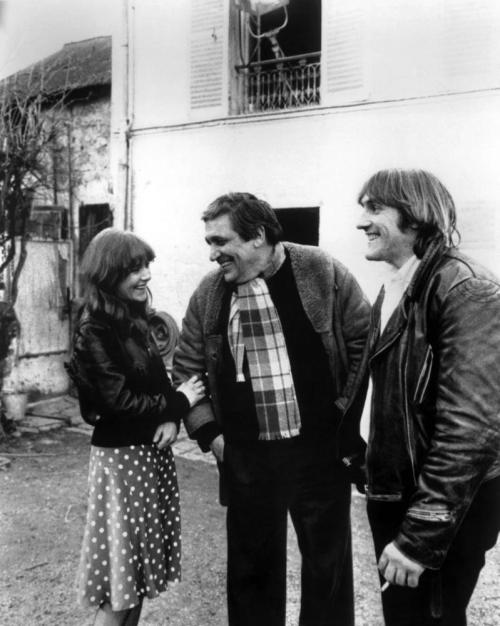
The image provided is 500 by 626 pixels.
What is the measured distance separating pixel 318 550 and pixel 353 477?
0.33 metres

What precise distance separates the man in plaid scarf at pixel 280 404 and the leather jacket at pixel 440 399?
0.55 metres

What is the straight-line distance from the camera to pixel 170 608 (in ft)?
10.1

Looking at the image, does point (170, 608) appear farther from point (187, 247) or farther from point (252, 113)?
point (252, 113)

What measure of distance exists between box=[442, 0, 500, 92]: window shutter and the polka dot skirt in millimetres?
4433

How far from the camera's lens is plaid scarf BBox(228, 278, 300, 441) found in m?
2.40

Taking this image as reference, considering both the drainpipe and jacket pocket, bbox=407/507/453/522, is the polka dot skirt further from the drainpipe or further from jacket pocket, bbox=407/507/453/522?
the drainpipe

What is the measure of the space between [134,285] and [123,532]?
1002 mm

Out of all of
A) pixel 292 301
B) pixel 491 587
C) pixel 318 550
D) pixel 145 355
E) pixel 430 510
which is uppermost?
pixel 292 301

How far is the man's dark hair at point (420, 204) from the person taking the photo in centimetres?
188

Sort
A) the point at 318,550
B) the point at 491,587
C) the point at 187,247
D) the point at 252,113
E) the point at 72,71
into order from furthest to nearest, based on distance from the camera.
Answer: the point at 72,71, the point at 187,247, the point at 252,113, the point at 491,587, the point at 318,550

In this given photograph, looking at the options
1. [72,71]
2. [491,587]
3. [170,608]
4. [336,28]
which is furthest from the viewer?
[72,71]

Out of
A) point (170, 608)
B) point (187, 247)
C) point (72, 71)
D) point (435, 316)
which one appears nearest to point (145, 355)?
point (435, 316)

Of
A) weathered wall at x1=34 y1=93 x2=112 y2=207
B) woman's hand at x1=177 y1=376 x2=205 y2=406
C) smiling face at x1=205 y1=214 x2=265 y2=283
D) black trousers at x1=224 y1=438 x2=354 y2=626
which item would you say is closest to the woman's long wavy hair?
smiling face at x1=205 y1=214 x2=265 y2=283

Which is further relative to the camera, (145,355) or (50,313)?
(50,313)
